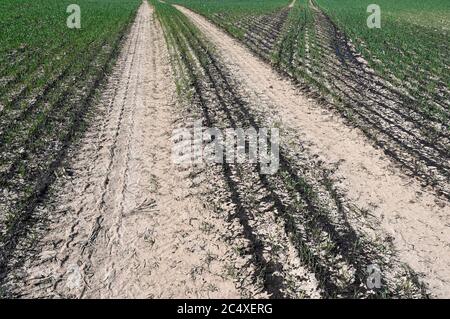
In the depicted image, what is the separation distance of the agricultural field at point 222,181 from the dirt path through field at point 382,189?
4 cm

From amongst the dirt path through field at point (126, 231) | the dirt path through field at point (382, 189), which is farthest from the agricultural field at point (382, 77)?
the dirt path through field at point (126, 231)

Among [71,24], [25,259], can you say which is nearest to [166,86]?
[25,259]

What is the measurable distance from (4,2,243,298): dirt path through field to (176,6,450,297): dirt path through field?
10.5ft

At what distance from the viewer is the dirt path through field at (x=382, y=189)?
6391mm

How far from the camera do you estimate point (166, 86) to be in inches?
587

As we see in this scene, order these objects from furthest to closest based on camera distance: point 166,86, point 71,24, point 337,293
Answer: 1. point 71,24
2. point 166,86
3. point 337,293

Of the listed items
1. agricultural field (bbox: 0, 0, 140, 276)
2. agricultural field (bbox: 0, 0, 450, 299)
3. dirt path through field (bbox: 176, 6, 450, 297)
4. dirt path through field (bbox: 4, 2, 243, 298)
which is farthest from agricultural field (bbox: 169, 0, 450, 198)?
agricultural field (bbox: 0, 0, 140, 276)

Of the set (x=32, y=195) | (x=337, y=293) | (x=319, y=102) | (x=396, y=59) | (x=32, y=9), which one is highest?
(x=32, y=9)

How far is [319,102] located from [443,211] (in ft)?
21.5

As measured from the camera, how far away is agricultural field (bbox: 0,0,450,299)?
596 cm

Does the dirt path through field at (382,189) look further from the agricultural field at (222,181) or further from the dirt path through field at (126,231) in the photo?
the dirt path through field at (126,231)

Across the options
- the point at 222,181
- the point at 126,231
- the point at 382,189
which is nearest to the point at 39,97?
the point at 222,181

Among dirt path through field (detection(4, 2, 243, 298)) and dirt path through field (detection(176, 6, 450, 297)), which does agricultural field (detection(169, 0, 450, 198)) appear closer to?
dirt path through field (detection(176, 6, 450, 297))

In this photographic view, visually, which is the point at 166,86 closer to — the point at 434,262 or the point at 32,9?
the point at 434,262
